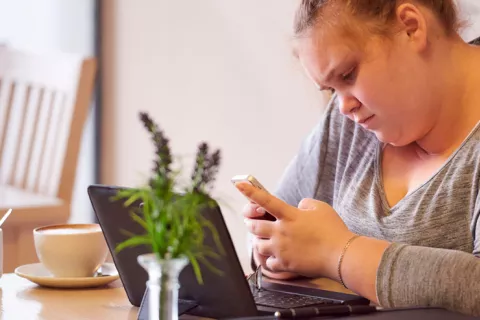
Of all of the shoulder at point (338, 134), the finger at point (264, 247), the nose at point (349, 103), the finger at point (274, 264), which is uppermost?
the nose at point (349, 103)

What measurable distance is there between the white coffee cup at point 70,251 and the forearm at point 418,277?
1.24 feet

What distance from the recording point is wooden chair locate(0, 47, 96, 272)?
6.67ft

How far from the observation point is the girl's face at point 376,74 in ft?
4.16

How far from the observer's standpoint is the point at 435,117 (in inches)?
52.6

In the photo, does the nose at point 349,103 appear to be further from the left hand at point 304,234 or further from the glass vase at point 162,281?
the glass vase at point 162,281

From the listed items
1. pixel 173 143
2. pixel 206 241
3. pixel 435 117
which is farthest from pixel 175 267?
pixel 173 143

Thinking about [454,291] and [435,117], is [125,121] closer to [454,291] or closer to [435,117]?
[435,117]

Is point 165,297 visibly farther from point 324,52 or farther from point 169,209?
point 324,52

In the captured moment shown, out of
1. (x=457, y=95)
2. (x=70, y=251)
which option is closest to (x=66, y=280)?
(x=70, y=251)

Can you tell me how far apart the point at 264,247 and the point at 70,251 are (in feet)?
0.89

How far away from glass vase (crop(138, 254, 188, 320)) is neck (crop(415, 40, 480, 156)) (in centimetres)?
73

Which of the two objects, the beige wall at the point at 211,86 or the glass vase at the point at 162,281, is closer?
the glass vase at the point at 162,281

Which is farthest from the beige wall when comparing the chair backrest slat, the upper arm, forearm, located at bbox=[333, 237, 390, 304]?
→ forearm, located at bbox=[333, 237, 390, 304]

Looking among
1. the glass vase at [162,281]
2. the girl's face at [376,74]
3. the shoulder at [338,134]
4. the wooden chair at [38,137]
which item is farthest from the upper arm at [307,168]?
the glass vase at [162,281]
